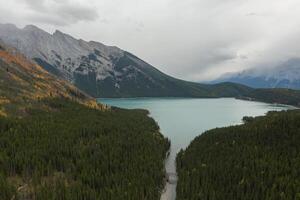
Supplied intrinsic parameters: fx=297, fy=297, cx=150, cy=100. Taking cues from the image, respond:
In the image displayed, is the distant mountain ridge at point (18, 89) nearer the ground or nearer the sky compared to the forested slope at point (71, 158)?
nearer the sky

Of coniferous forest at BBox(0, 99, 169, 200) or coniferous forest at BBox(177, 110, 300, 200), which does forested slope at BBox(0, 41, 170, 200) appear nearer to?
coniferous forest at BBox(0, 99, 169, 200)

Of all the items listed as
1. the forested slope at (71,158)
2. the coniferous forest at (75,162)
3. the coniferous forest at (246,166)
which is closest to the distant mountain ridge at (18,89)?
the forested slope at (71,158)

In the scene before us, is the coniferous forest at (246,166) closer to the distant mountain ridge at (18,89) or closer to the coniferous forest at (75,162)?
the coniferous forest at (75,162)

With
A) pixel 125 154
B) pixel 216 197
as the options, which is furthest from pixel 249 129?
pixel 216 197

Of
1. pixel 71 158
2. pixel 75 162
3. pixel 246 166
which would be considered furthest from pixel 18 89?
pixel 246 166

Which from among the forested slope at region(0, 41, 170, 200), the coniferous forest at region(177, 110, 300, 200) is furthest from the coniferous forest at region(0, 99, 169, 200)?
the coniferous forest at region(177, 110, 300, 200)

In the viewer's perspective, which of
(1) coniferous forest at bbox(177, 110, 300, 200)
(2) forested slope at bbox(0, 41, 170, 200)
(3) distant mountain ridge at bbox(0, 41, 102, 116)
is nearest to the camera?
(2) forested slope at bbox(0, 41, 170, 200)

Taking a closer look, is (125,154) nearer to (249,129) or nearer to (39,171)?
(39,171)
